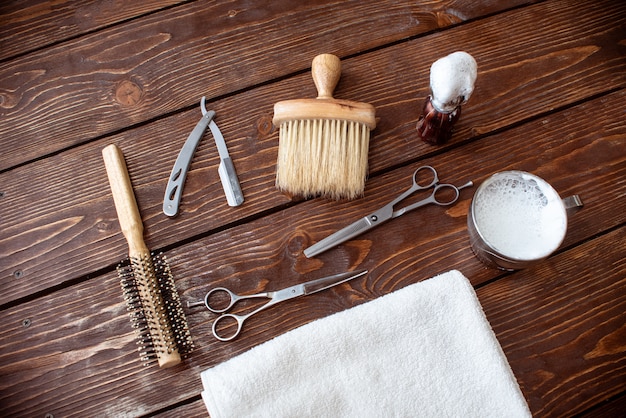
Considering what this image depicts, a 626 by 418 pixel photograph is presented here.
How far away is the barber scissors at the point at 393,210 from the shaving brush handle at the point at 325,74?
17cm

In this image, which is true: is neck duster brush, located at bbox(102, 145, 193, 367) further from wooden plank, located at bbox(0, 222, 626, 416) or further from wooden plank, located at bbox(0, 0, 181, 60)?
wooden plank, located at bbox(0, 0, 181, 60)

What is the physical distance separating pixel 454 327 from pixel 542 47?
1.52 ft

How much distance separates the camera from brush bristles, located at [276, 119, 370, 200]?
2.15 feet

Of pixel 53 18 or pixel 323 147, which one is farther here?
pixel 53 18

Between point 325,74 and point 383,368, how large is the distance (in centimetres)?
39

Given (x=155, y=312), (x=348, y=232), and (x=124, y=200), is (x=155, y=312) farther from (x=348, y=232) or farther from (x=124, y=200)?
(x=348, y=232)

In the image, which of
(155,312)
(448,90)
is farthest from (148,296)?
(448,90)

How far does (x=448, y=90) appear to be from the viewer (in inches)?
22.6

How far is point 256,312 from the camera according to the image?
0.63m

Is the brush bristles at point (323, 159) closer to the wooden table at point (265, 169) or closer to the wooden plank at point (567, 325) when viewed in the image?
the wooden table at point (265, 169)

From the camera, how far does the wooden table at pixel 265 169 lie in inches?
24.6

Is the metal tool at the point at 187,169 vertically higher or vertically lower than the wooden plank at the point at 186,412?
higher

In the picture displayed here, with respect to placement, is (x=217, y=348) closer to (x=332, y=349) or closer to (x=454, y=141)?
(x=332, y=349)

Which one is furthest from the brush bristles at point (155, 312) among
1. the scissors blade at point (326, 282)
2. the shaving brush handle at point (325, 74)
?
the shaving brush handle at point (325, 74)
